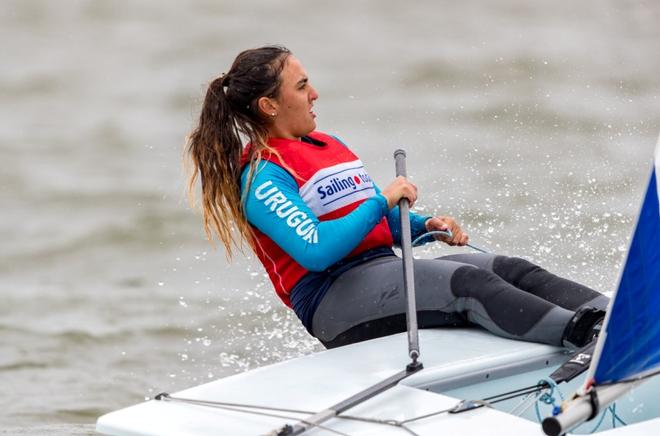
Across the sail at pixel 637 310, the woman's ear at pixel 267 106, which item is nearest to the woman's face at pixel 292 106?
the woman's ear at pixel 267 106

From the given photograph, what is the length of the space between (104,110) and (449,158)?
6.77 feet

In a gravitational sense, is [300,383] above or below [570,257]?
below

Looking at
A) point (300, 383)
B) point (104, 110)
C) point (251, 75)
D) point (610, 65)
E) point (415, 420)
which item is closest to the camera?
point (415, 420)

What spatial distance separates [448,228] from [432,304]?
0.75 ft

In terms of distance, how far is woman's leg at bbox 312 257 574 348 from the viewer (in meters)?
2.77

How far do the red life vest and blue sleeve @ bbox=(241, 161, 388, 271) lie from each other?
0.25 feet

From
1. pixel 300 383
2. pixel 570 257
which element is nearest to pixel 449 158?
pixel 570 257

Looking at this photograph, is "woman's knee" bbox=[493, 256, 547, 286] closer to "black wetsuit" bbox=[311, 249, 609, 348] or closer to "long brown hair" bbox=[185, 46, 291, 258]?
"black wetsuit" bbox=[311, 249, 609, 348]

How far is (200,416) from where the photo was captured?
2.45m

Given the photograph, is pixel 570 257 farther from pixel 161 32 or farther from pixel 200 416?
pixel 161 32

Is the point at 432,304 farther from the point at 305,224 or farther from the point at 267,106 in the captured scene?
the point at 267,106

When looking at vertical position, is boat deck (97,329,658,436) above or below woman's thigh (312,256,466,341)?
below

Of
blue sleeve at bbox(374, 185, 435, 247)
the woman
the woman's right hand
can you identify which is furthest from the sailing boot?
blue sleeve at bbox(374, 185, 435, 247)

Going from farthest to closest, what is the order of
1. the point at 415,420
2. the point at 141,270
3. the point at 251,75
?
the point at 141,270, the point at 251,75, the point at 415,420
